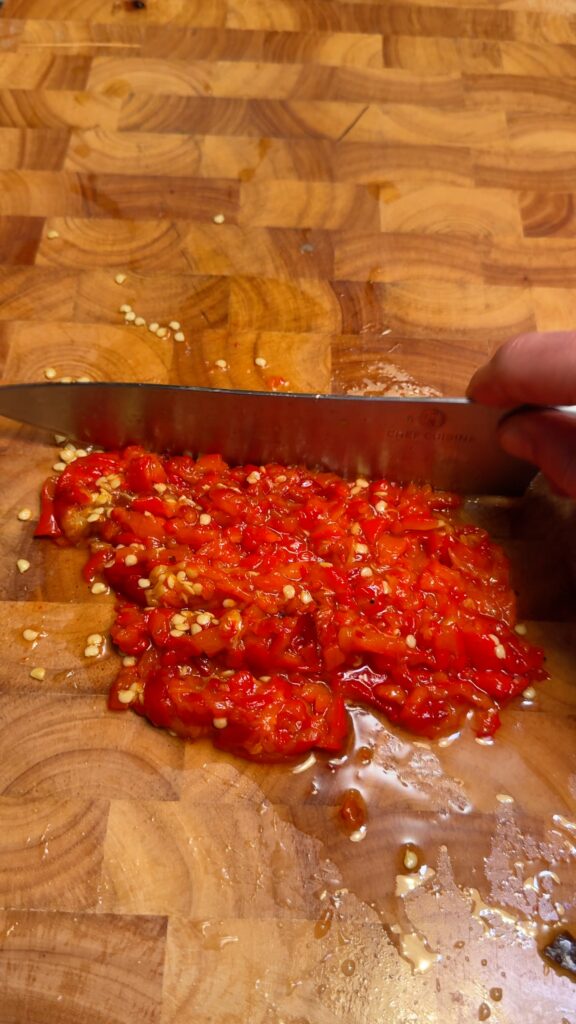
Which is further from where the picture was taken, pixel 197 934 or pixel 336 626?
pixel 336 626

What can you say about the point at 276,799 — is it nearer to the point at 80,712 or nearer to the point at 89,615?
the point at 80,712

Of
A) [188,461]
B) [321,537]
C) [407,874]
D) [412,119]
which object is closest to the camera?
[407,874]

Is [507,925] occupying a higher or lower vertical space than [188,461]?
lower

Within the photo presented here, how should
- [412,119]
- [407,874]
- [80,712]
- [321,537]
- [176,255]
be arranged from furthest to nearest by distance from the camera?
[412,119]
[176,255]
[321,537]
[80,712]
[407,874]

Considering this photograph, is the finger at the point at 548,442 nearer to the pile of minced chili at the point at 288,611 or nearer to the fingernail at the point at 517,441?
the fingernail at the point at 517,441

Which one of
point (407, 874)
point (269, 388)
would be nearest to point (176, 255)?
point (269, 388)

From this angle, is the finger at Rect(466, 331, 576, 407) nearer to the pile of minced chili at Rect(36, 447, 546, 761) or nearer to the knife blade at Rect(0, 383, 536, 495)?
the knife blade at Rect(0, 383, 536, 495)

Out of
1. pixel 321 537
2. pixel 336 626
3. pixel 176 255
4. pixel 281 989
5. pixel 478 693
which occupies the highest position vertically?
pixel 176 255
